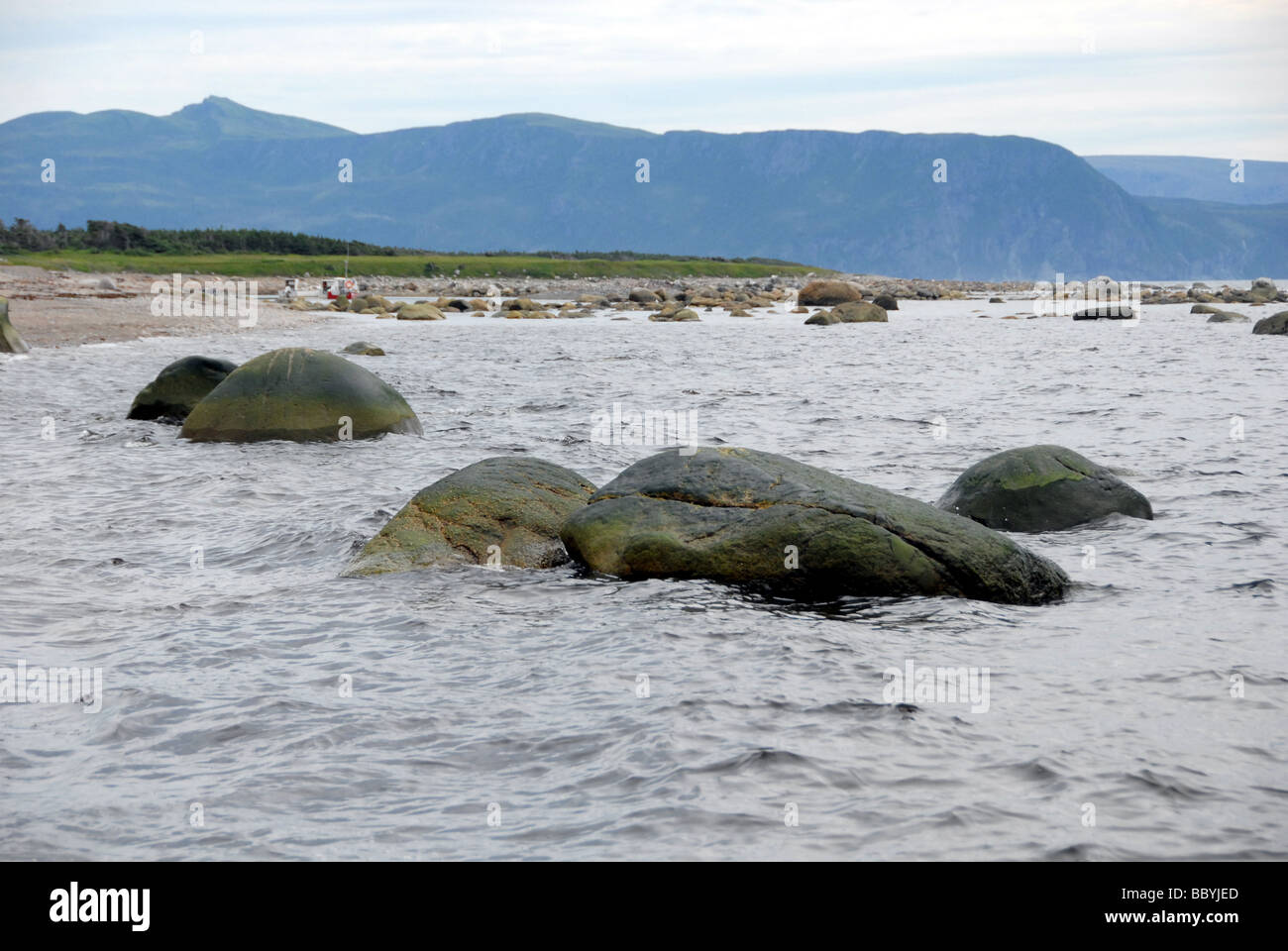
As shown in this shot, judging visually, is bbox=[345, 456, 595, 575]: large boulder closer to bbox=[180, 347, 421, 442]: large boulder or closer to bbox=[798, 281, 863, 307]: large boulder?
bbox=[180, 347, 421, 442]: large boulder

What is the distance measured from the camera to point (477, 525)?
998 cm

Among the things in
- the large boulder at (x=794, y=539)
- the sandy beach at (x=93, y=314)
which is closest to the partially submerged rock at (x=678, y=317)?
the sandy beach at (x=93, y=314)

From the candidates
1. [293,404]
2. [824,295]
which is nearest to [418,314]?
[824,295]

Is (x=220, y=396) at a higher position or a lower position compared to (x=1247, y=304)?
lower

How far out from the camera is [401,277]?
99.5m

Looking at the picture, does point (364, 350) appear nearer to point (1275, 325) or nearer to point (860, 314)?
point (860, 314)

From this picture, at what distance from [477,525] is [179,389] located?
10.7 metres

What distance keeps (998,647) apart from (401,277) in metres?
96.4

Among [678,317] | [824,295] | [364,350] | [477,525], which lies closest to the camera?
[477,525]

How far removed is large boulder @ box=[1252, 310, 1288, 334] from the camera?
4484 centimetres

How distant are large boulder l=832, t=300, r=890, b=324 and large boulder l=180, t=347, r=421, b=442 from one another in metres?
45.4

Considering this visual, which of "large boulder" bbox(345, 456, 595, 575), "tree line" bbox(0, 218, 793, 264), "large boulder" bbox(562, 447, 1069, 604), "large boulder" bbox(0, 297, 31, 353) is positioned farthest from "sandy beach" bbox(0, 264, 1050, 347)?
"large boulder" bbox(562, 447, 1069, 604)
